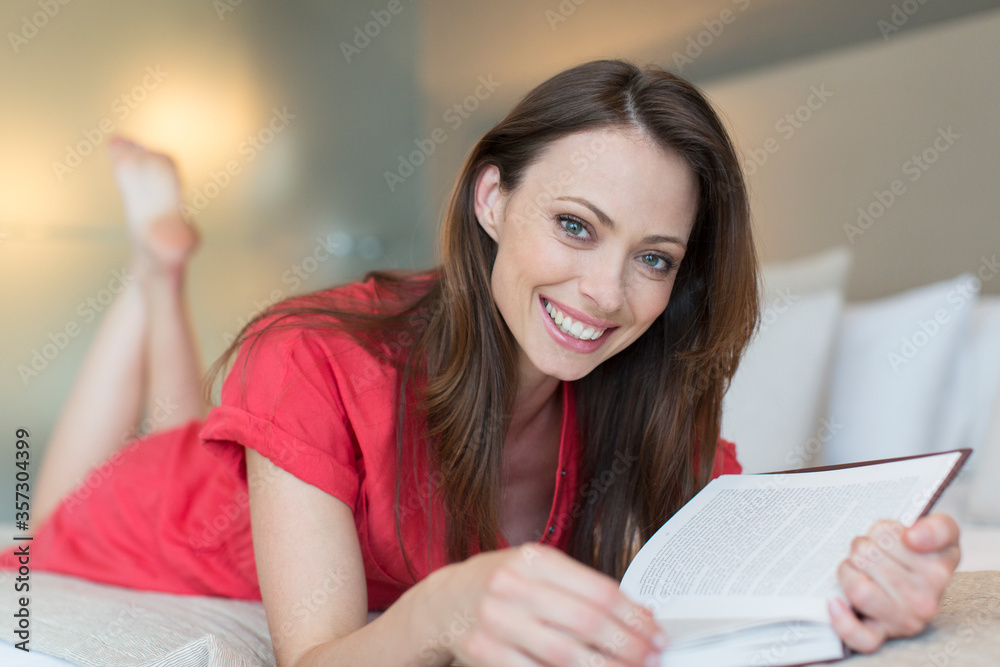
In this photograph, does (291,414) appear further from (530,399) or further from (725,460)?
(725,460)

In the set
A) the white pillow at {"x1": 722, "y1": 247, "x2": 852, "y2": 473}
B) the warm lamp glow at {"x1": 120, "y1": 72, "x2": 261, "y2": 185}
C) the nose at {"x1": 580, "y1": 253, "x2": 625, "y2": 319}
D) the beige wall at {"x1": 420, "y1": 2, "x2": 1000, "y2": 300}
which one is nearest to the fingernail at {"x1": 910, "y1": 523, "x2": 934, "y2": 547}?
the nose at {"x1": 580, "y1": 253, "x2": 625, "y2": 319}

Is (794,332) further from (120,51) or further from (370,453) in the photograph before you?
(120,51)

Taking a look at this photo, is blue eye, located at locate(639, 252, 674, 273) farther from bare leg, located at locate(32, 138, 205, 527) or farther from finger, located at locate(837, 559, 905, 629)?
bare leg, located at locate(32, 138, 205, 527)

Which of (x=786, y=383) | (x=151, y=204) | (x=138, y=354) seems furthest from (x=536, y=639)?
(x=151, y=204)

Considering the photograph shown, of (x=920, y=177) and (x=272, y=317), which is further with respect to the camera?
(x=920, y=177)

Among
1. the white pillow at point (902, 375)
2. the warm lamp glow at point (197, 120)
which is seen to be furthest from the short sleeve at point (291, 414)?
the warm lamp glow at point (197, 120)

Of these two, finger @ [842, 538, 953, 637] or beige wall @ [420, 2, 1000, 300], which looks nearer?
finger @ [842, 538, 953, 637]

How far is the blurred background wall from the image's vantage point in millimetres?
1717

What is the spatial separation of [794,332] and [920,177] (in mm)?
485

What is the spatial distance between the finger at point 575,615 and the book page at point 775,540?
8 centimetres

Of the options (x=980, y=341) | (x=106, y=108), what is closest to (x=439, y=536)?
(x=980, y=341)

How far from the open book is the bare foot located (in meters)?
1.30

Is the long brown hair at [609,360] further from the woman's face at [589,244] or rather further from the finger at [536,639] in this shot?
the finger at [536,639]

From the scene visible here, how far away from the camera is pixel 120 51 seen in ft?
7.73
